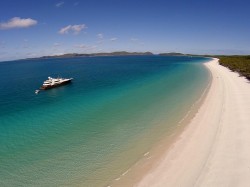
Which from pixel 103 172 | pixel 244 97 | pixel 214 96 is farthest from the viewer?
pixel 214 96

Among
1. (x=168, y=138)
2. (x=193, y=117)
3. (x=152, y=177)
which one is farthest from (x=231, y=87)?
(x=152, y=177)

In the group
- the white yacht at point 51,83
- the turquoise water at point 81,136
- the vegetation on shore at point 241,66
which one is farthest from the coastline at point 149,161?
the white yacht at point 51,83

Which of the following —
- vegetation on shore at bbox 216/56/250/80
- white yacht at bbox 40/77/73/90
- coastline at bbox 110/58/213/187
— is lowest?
coastline at bbox 110/58/213/187

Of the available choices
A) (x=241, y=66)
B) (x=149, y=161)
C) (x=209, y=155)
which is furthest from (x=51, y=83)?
(x=241, y=66)

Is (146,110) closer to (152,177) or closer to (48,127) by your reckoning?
(48,127)

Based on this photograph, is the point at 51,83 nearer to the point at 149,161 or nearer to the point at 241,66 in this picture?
the point at 149,161

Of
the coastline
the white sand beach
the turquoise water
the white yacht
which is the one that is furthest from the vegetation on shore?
the white yacht

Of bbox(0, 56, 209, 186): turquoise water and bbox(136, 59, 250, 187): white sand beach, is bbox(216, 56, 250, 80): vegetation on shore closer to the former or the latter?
bbox(0, 56, 209, 186): turquoise water

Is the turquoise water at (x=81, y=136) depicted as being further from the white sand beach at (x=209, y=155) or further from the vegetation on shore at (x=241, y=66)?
the vegetation on shore at (x=241, y=66)
